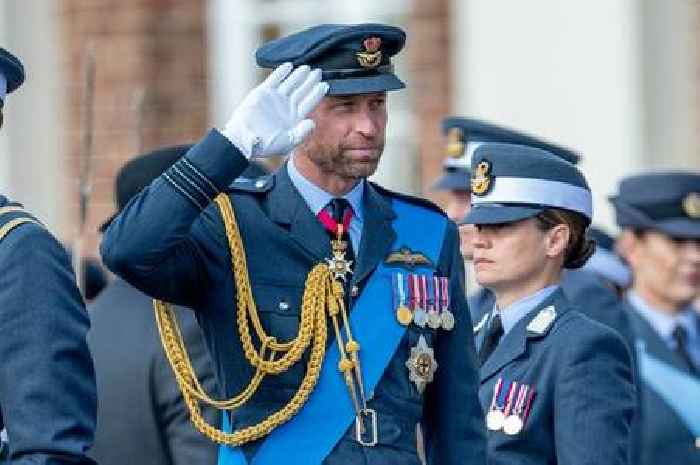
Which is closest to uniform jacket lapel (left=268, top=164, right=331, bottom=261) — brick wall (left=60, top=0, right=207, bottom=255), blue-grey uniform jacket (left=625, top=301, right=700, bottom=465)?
blue-grey uniform jacket (left=625, top=301, right=700, bottom=465)

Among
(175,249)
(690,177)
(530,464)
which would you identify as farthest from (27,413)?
(690,177)

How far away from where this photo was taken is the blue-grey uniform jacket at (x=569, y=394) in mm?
5242

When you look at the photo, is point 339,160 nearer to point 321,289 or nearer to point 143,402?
point 321,289

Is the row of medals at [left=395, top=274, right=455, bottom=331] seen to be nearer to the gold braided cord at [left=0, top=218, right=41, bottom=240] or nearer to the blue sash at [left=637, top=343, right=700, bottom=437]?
the gold braided cord at [left=0, top=218, right=41, bottom=240]

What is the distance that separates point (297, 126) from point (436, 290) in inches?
20.5

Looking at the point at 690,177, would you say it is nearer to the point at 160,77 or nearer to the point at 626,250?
the point at 626,250

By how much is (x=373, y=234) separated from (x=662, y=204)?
10.4ft

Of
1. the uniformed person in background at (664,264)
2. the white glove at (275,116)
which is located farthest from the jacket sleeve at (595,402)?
the uniformed person in background at (664,264)

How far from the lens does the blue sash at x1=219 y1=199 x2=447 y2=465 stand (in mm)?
4770

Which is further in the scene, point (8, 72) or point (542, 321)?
point (542, 321)

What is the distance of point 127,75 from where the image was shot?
10.6 meters

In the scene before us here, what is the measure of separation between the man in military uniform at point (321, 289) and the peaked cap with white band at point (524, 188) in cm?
68

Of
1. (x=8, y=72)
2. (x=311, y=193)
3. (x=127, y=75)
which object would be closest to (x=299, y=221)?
(x=311, y=193)

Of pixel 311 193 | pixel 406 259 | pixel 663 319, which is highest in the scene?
pixel 311 193
